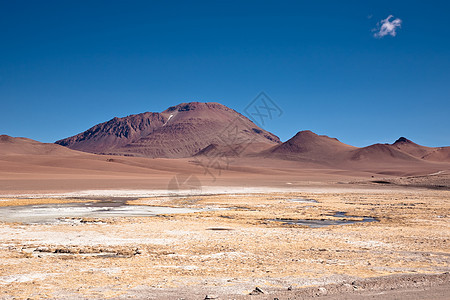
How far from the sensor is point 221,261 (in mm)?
12289

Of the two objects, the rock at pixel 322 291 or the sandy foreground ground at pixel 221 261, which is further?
the sandy foreground ground at pixel 221 261

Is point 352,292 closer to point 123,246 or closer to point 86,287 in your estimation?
point 86,287

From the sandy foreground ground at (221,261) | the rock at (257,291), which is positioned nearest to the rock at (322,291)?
the sandy foreground ground at (221,261)

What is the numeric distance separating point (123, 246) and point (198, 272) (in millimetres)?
4611

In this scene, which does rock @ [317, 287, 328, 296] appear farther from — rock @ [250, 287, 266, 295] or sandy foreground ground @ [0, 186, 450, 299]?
rock @ [250, 287, 266, 295]

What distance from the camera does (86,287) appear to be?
9297 millimetres

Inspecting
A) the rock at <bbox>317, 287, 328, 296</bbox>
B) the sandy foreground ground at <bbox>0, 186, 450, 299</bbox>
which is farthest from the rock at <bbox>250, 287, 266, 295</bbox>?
the rock at <bbox>317, 287, 328, 296</bbox>

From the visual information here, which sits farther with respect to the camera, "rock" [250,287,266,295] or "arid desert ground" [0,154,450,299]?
"arid desert ground" [0,154,450,299]

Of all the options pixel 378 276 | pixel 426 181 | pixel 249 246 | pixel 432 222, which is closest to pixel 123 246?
pixel 249 246

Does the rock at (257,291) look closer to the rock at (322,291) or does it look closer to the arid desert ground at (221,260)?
the arid desert ground at (221,260)

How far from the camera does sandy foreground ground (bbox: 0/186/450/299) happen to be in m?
9.16

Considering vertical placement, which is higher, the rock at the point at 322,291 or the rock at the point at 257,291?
the rock at the point at 322,291

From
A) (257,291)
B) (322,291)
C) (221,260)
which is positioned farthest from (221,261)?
(322,291)

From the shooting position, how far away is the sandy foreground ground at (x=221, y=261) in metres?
9.16
